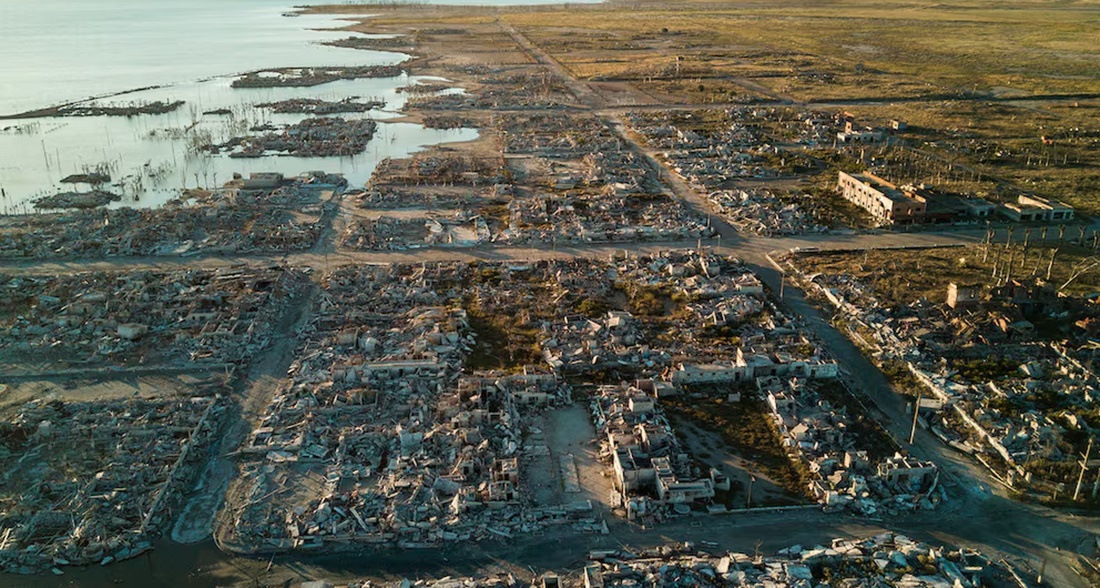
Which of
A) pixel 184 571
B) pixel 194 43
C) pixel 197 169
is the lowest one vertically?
pixel 184 571

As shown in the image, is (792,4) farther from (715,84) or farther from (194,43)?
(194,43)

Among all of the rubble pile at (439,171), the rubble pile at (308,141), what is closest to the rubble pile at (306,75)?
the rubble pile at (308,141)

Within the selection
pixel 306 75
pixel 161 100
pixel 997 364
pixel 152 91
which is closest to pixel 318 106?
pixel 161 100

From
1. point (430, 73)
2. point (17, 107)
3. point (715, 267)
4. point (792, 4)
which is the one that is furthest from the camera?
point (792, 4)

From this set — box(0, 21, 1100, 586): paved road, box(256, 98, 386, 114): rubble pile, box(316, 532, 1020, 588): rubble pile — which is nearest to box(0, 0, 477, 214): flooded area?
box(256, 98, 386, 114): rubble pile

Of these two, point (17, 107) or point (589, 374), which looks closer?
point (589, 374)

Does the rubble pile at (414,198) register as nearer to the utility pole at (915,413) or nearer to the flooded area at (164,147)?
the flooded area at (164,147)

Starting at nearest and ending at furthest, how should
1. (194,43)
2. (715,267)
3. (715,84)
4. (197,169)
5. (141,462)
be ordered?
(141,462) → (715,267) → (197,169) → (715,84) → (194,43)

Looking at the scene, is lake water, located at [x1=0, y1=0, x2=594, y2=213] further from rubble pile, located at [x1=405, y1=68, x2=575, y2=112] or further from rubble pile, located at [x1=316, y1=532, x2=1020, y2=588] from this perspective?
rubble pile, located at [x1=316, y1=532, x2=1020, y2=588]

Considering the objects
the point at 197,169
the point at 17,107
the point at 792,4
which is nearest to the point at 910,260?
the point at 197,169
